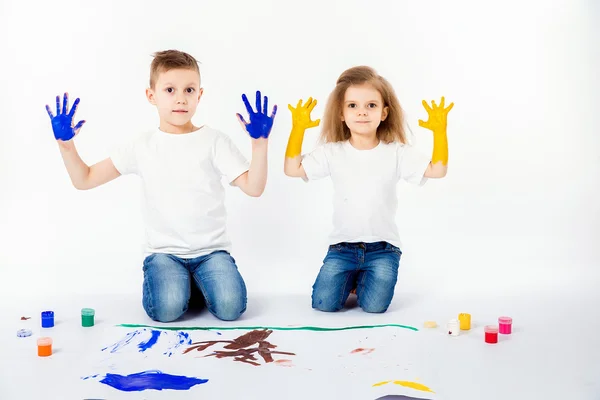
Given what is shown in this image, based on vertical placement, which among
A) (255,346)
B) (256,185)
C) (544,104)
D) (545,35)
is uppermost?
(545,35)

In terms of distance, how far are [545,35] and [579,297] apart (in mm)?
1394

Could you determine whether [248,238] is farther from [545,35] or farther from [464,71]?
[545,35]

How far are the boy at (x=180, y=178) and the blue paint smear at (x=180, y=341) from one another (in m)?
0.19

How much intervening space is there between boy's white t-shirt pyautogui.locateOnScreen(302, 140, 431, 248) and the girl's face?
0.09 meters

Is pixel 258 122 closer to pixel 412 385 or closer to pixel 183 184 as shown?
pixel 183 184

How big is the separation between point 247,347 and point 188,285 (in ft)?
1.38

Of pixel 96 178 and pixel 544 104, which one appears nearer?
pixel 96 178

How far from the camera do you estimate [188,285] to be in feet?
9.92

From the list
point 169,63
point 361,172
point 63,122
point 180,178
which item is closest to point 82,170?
point 63,122

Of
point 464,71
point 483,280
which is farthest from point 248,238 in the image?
point 464,71

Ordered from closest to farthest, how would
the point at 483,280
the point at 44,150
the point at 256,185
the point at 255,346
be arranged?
the point at 255,346 < the point at 256,185 < the point at 483,280 < the point at 44,150

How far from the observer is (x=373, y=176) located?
10.4 feet

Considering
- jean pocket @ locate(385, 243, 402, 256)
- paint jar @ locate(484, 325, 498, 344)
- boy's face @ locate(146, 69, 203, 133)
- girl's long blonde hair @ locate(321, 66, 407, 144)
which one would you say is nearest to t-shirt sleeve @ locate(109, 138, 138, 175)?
boy's face @ locate(146, 69, 203, 133)

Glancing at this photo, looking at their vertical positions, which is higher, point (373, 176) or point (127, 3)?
point (127, 3)
